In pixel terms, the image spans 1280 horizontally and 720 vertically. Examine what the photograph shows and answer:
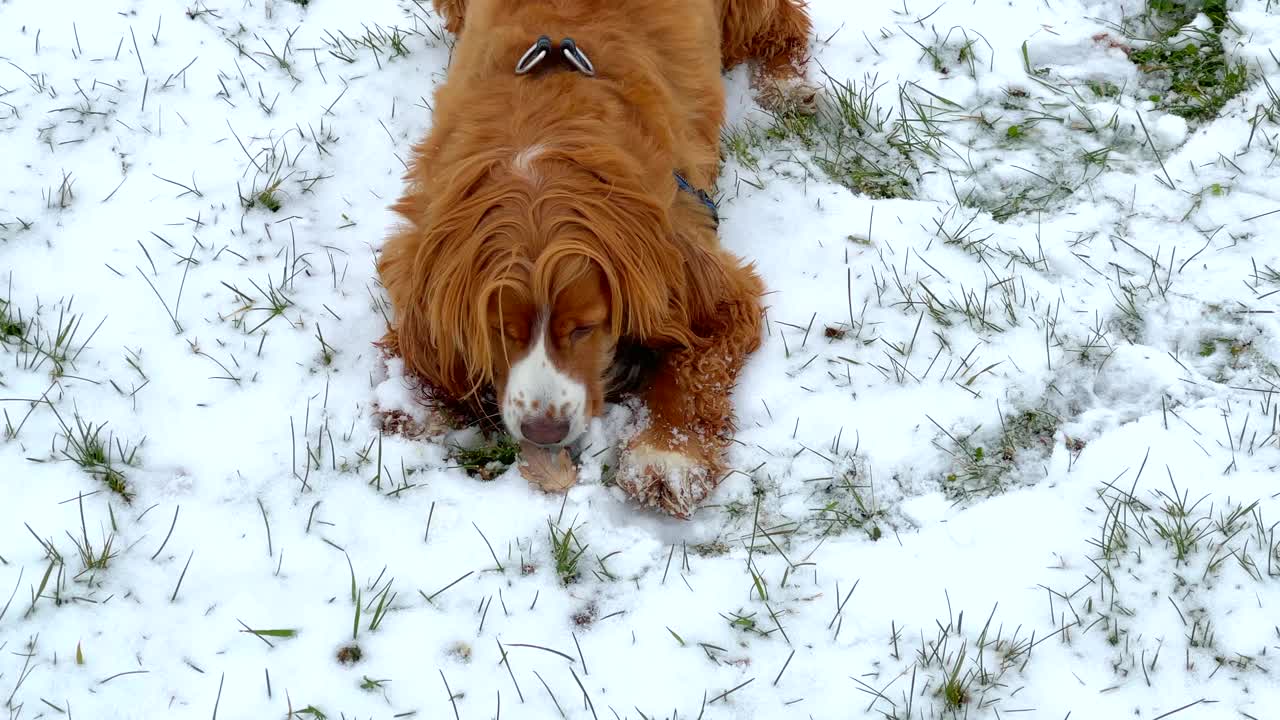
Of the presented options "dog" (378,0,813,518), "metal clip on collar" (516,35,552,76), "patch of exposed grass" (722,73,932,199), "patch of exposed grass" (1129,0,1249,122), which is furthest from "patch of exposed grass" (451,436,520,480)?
"patch of exposed grass" (1129,0,1249,122)

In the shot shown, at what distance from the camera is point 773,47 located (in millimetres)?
4898

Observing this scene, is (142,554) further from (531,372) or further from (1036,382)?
(1036,382)

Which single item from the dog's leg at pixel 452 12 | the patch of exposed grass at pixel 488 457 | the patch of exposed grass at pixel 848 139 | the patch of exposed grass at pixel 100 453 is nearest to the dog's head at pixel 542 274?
the patch of exposed grass at pixel 488 457

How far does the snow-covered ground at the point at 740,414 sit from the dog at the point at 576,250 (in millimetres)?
180

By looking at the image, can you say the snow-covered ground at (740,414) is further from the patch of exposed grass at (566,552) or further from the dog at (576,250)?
the dog at (576,250)

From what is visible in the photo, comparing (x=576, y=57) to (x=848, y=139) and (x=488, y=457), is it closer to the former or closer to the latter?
(x=488, y=457)

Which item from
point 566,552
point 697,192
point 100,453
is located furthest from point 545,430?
point 100,453

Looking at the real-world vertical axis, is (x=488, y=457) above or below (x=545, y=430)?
below

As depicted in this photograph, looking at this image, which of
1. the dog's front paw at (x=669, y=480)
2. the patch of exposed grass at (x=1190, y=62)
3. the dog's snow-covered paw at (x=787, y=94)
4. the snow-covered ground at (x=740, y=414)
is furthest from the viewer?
the dog's snow-covered paw at (x=787, y=94)

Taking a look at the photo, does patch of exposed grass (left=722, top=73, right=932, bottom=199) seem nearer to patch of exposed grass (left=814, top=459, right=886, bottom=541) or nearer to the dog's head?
the dog's head

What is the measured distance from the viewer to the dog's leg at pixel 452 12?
187 inches

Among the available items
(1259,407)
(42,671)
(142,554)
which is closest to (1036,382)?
(1259,407)

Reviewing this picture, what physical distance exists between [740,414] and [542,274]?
3.16 ft

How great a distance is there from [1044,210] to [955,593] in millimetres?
1939
